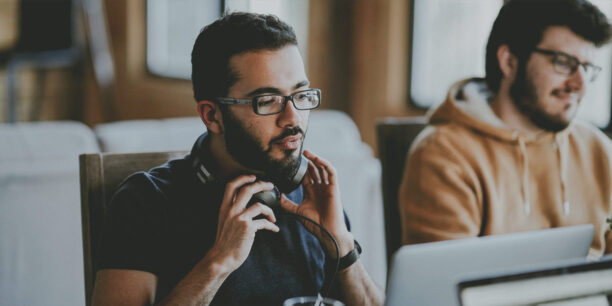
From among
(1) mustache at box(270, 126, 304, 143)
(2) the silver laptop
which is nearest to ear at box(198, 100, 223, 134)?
(1) mustache at box(270, 126, 304, 143)

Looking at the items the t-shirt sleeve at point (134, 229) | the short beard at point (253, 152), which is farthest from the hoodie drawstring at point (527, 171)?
the t-shirt sleeve at point (134, 229)

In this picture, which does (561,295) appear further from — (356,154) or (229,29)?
(356,154)

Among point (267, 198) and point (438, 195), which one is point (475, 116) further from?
point (267, 198)

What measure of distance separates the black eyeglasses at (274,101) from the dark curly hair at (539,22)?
0.77 meters

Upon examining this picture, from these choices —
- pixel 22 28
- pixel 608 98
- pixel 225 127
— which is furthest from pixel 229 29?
pixel 22 28

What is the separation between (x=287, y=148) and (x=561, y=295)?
540 mm

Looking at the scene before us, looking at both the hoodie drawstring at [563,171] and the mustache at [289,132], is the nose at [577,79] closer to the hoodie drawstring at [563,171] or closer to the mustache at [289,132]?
the hoodie drawstring at [563,171]

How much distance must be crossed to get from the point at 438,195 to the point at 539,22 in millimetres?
529

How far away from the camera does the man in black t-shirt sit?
112cm

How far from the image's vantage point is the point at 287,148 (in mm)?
1227

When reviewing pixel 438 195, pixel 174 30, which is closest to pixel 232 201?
pixel 438 195

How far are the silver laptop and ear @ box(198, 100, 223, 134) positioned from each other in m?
0.48

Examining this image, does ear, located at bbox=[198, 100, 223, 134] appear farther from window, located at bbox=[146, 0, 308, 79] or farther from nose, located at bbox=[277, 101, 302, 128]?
window, located at bbox=[146, 0, 308, 79]

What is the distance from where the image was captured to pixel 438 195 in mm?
1620
